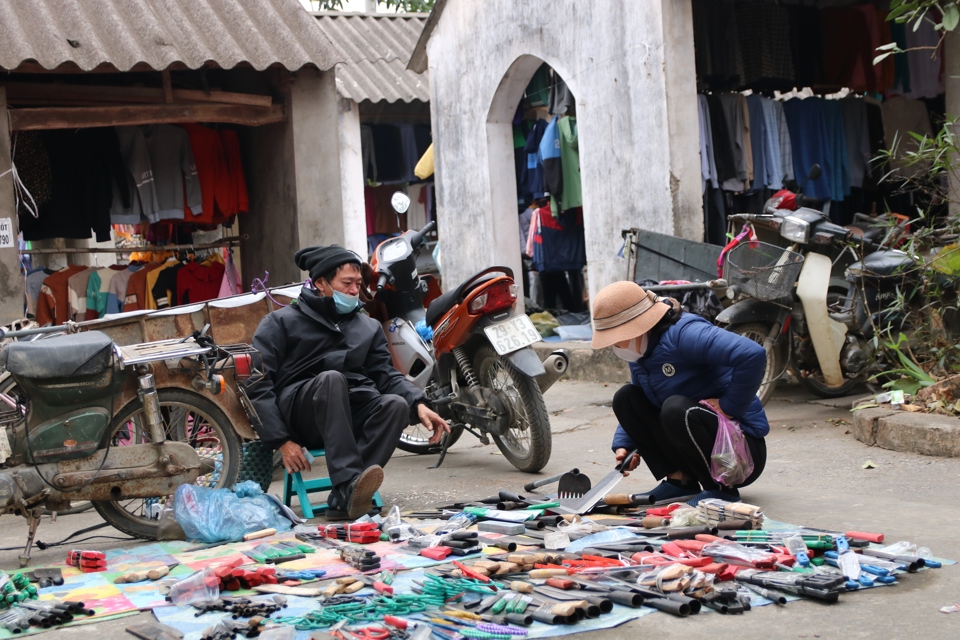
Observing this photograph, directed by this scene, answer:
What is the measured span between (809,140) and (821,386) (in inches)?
163

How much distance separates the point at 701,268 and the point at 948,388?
97.0 inches

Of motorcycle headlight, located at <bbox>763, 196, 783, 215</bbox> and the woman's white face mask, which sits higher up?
motorcycle headlight, located at <bbox>763, 196, 783, 215</bbox>

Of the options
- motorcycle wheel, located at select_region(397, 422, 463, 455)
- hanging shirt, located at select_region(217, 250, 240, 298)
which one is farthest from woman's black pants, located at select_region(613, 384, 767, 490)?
hanging shirt, located at select_region(217, 250, 240, 298)

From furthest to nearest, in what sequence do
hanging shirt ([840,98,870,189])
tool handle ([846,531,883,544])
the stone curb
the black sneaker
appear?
1. hanging shirt ([840,98,870,189])
2. the stone curb
3. the black sneaker
4. tool handle ([846,531,883,544])

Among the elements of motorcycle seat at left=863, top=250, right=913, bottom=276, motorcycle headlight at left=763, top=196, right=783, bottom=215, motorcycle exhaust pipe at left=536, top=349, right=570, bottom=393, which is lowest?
motorcycle exhaust pipe at left=536, top=349, right=570, bottom=393

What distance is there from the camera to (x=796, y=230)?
7.58 m

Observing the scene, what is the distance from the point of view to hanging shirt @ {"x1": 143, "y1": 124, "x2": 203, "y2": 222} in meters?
9.74

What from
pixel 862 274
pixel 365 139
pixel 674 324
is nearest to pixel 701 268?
pixel 862 274

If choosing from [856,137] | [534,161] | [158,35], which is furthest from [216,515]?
[856,137]

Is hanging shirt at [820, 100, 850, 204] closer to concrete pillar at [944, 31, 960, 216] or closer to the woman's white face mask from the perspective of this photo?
concrete pillar at [944, 31, 960, 216]

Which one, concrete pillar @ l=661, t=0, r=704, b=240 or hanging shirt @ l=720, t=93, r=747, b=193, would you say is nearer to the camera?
concrete pillar @ l=661, t=0, r=704, b=240

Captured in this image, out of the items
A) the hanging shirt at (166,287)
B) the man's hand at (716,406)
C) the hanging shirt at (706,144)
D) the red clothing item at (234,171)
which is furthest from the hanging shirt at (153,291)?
the man's hand at (716,406)

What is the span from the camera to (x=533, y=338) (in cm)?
588

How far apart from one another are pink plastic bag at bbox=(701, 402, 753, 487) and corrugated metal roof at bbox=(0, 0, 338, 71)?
5.08m
